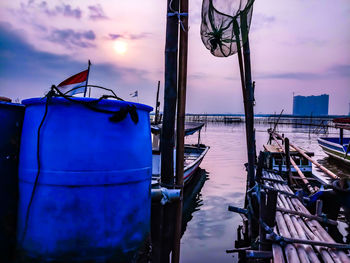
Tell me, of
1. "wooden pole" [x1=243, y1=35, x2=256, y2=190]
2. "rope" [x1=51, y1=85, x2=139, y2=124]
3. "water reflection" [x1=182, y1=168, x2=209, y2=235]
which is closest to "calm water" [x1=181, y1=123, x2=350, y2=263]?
"water reflection" [x1=182, y1=168, x2=209, y2=235]

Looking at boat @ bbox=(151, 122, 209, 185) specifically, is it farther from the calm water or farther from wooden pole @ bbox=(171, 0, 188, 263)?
wooden pole @ bbox=(171, 0, 188, 263)

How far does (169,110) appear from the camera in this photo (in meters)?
3.74

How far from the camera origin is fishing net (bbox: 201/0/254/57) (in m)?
4.86

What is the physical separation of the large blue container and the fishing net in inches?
117

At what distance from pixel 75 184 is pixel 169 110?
1.68m

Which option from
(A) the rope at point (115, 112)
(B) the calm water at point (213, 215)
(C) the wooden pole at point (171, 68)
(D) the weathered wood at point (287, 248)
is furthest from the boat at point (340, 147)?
(A) the rope at point (115, 112)

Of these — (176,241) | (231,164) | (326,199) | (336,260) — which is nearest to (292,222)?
(336,260)

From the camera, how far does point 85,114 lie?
2525 mm

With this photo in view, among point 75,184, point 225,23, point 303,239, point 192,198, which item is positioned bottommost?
point 192,198

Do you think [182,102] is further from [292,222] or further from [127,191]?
[292,222]

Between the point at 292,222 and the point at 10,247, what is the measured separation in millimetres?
4860

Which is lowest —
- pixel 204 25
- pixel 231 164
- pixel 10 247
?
pixel 231 164

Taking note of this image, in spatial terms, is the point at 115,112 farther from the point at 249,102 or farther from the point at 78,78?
the point at 78,78

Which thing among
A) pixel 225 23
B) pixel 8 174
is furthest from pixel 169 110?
pixel 225 23
